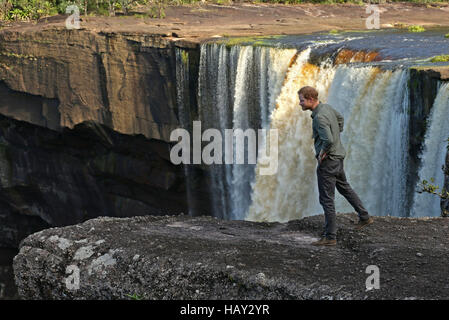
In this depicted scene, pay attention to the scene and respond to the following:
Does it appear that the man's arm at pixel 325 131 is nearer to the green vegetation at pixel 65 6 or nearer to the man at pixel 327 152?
the man at pixel 327 152

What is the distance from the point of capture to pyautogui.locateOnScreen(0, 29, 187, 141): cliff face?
64.6ft

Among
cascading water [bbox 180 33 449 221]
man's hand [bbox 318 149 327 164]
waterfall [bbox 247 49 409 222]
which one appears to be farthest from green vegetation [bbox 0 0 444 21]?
man's hand [bbox 318 149 327 164]

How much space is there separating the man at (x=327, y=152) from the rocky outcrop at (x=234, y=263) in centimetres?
36

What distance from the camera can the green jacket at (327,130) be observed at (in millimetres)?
7379

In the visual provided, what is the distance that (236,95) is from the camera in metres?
17.9

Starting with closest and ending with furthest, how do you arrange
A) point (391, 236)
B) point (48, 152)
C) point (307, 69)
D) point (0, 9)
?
point (391, 236) → point (307, 69) → point (48, 152) → point (0, 9)

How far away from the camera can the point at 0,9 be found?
26266 millimetres

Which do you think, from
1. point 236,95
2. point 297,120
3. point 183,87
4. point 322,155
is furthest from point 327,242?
point 183,87

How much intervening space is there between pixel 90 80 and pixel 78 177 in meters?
3.70

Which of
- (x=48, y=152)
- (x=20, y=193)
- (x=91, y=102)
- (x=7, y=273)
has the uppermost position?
(x=91, y=102)

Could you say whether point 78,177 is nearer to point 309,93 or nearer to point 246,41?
point 246,41

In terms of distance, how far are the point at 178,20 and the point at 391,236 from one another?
1768cm
